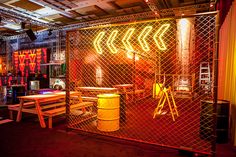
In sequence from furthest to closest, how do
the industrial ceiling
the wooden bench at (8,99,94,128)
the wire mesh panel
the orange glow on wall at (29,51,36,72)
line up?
the orange glow on wall at (29,51,36,72)
the industrial ceiling
the wooden bench at (8,99,94,128)
the wire mesh panel

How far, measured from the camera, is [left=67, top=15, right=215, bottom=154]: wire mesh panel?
3559 millimetres

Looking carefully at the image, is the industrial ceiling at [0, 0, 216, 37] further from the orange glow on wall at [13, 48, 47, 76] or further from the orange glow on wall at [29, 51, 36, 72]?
the orange glow on wall at [29, 51, 36, 72]

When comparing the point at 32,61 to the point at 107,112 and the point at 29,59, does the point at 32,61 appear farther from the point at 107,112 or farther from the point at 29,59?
the point at 107,112

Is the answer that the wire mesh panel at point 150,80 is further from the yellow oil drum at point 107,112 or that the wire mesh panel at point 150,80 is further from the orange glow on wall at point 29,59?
the orange glow on wall at point 29,59

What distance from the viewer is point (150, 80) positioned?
31.1 feet

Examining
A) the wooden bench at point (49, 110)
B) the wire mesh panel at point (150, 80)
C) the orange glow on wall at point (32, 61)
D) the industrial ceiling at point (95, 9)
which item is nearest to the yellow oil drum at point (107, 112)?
the wire mesh panel at point (150, 80)

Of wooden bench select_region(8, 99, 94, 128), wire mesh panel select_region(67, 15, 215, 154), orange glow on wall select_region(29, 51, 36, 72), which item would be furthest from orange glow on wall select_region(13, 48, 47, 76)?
wooden bench select_region(8, 99, 94, 128)

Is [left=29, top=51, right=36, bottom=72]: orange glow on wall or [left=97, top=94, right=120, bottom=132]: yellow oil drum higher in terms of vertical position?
[left=29, top=51, right=36, bottom=72]: orange glow on wall

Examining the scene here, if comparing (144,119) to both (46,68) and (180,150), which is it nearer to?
(180,150)

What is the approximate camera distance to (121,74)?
972 centimetres

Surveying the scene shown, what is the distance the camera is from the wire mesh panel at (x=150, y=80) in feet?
11.7

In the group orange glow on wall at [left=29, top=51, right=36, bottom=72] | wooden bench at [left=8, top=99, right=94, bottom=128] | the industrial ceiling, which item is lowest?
wooden bench at [left=8, top=99, right=94, bottom=128]

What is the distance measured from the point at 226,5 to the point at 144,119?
331cm

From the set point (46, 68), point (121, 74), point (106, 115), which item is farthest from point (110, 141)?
point (46, 68)
